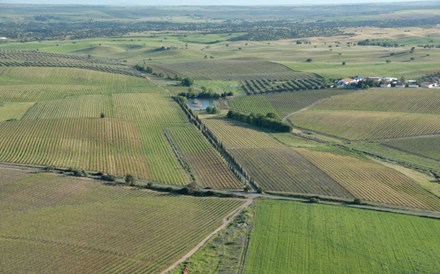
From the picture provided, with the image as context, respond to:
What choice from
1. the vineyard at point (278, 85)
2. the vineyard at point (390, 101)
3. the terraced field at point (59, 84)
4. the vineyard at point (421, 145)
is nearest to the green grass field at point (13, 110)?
the terraced field at point (59, 84)

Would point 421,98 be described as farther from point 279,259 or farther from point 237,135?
point 279,259

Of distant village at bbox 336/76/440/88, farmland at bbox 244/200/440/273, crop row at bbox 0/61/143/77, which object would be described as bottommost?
farmland at bbox 244/200/440/273

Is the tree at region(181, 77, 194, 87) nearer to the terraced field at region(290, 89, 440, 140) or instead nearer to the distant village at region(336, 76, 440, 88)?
the distant village at region(336, 76, 440, 88)

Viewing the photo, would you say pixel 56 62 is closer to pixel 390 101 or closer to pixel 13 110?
pixel 13 110

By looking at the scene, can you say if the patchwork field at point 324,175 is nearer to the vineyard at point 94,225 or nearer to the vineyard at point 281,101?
the vineyard at point 94,225

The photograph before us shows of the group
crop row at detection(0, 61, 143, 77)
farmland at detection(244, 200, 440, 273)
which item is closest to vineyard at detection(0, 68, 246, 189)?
farmland at detection(244, 200, 440, 273)

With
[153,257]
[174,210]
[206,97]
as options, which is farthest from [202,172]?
[206,97]
